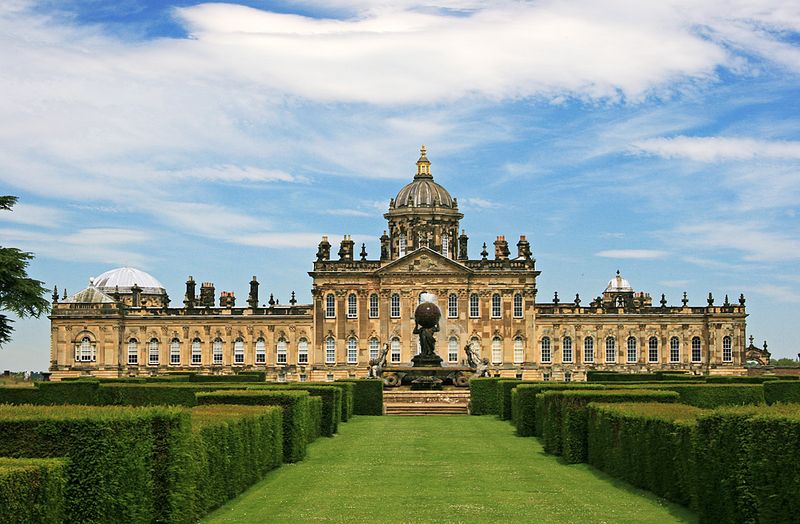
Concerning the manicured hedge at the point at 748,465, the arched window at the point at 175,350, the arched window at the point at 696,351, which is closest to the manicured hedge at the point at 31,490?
the manicured hedge at the point at 748,465

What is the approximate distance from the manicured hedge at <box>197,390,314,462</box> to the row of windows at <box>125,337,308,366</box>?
54.2 meters

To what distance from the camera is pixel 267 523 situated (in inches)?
630

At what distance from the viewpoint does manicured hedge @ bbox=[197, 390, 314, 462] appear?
79.3 ft

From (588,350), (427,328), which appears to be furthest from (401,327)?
(427,328)

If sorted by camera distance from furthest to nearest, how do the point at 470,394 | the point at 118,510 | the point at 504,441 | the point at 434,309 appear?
the point at 434,309 → the point at 470,394 → the point at 504,441 → the point at 118,510

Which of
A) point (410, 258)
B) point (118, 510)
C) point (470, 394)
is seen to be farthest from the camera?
point (410, 258)

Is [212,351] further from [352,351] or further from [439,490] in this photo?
[439,490]

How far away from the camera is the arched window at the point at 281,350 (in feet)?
261

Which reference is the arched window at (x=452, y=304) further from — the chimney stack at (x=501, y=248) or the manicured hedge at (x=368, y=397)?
the manicured hedge at (x=368, y=397)

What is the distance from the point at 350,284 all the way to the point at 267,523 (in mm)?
61055

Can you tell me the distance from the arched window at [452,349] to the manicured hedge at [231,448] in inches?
2102

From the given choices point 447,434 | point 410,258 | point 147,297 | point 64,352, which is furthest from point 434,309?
point 147,297

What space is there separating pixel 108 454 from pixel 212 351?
67.5 metres

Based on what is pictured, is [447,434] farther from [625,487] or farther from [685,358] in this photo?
[685,358]
